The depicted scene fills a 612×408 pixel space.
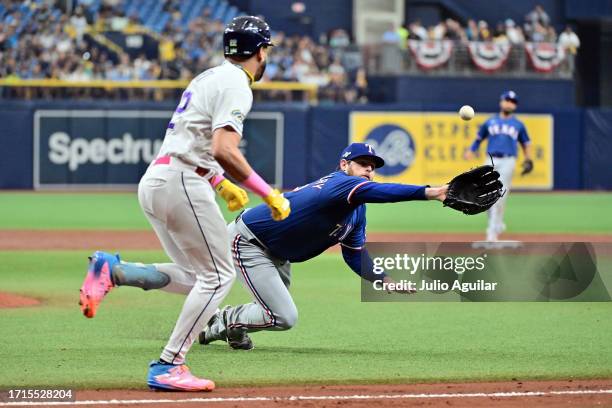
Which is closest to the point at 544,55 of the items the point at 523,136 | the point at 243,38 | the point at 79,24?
the point at 79,24

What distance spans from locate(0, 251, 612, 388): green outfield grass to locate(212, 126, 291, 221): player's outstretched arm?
1343mm

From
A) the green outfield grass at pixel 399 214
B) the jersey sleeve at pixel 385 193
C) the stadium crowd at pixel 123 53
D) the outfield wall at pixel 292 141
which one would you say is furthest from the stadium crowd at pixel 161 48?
the jersey sleeve at pixel 385 193

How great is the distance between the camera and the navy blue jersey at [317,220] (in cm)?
689

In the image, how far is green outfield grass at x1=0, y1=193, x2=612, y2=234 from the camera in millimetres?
19156

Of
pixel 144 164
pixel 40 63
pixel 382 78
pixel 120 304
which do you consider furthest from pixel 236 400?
pixel 382 78

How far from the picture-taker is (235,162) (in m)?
5.81

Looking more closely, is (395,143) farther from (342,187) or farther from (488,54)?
(342,187)

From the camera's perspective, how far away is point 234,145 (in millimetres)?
5863

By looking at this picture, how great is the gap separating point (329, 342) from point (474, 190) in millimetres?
2329

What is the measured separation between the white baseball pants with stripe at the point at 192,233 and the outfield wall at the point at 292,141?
67.2ft

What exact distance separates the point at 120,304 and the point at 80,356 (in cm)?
283

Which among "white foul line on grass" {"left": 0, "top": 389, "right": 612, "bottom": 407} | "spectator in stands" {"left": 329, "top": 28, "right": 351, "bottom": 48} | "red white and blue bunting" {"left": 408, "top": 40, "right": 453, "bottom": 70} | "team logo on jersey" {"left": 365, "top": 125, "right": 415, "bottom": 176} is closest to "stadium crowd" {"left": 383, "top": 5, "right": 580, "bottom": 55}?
"red white and blue bunting" {"left": 408, "top": 40, "right": 453, "bottom": 70}

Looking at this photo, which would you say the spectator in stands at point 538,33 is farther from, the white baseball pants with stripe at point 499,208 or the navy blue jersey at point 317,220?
the navy blue jersey at point 317,220

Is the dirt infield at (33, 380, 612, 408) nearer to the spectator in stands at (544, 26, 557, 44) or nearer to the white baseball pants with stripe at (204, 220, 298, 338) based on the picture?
the white baseball pants with stripe at (204, 220, 298, 338)
